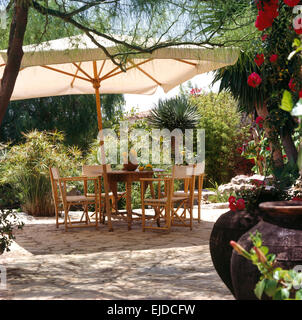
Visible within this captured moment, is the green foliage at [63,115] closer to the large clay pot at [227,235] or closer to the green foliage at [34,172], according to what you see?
the green foliage at [34,172]

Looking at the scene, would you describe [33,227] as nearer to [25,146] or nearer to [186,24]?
[25,146]

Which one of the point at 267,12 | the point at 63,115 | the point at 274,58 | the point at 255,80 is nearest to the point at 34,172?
the point at 255,80

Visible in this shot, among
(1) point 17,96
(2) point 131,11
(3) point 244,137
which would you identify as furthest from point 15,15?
(3) point 244,137

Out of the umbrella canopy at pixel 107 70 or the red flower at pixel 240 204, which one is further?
the umbrella canopy at pixel 107 70

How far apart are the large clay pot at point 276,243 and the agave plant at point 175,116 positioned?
1102 centimetres

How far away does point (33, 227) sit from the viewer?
6.57 metres

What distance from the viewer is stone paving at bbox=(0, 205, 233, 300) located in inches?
126

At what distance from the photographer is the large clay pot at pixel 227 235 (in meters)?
2.79

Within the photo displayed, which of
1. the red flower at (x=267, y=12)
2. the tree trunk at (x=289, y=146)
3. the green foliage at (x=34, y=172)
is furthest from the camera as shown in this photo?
the green foliage at (x=34, y=172)

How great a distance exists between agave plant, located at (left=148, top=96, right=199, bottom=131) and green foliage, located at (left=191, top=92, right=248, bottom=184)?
1.04 ft

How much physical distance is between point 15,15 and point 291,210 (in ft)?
8.39

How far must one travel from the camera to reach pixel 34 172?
7.86 metres

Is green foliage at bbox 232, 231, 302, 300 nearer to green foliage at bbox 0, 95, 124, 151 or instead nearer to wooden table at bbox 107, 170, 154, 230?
wooden table at bbox 107, 170, 154, 230

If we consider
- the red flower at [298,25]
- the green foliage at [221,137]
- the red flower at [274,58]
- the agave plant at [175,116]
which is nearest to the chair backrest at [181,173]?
the red flower at [274,58]
